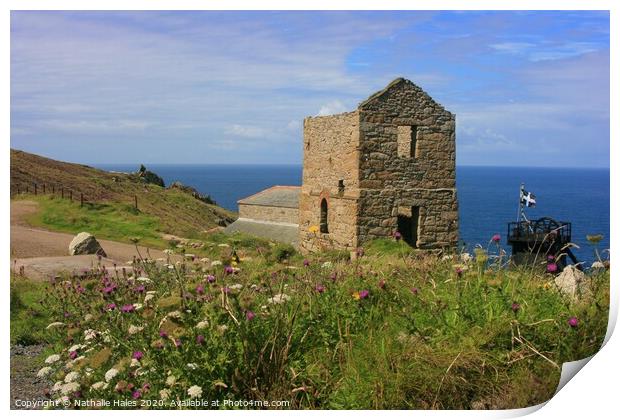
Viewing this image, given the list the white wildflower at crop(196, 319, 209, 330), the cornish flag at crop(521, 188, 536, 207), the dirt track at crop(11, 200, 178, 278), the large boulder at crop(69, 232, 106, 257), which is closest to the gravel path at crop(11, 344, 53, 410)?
the white wildflower at crop(196, 319, 209, 330)

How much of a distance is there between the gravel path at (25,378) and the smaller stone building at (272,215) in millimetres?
22309

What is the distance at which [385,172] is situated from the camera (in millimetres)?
17672

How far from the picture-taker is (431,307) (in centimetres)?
691

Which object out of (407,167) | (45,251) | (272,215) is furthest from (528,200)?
(272,215)

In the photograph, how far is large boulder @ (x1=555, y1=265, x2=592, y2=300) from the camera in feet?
24.8

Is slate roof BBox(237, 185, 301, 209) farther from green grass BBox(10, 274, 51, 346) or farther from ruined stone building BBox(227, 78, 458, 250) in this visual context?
green grass BBox(10, 274, 51, 346)

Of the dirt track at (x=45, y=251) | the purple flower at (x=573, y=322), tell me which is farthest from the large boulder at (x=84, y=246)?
the purple flower at (x=573, y=322)

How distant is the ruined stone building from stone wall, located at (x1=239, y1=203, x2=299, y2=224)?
13.5 meters

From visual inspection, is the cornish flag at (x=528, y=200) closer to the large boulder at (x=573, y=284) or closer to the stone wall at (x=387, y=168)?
the stone wall at (x=387, y=168)

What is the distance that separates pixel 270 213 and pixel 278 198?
912 millimetres

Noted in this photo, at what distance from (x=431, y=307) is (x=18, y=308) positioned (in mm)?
5973

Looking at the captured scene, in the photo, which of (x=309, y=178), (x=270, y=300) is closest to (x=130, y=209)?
(x=309, y=178)

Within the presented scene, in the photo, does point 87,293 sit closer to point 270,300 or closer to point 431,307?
point 270,300

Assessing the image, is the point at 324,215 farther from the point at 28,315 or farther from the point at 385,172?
the point at 28,315
